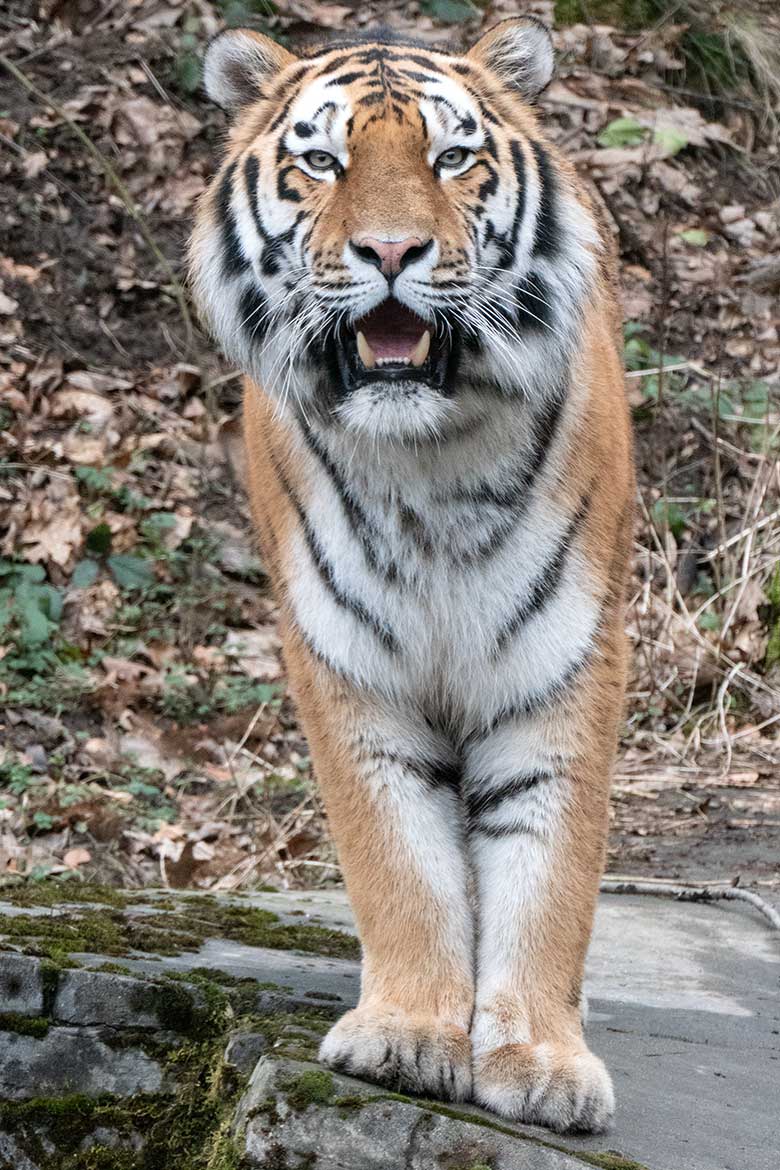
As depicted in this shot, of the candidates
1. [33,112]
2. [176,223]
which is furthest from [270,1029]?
[33,112]

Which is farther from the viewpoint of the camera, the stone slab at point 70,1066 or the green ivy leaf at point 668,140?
the green ivy leaf at point 668,140

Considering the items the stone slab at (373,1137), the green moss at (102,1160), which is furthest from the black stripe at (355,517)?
the green moss at (102,1160)

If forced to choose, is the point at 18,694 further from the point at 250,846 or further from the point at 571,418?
the point at 571,418

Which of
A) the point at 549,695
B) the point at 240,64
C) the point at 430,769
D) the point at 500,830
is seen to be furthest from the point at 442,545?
the point at 240,64

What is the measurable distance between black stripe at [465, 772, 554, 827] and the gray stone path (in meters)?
0.49

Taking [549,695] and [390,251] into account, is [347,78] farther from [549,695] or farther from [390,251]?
[549,695]

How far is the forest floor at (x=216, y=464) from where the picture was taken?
5.79 m

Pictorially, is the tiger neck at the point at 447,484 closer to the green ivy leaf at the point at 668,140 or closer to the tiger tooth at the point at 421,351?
the tiger tooth at the point at 421,351

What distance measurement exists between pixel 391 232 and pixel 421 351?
21 cm

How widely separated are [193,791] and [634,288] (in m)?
4.57

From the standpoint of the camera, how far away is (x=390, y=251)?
2.39 metres

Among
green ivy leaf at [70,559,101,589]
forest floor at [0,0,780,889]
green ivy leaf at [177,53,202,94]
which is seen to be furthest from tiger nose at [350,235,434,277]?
green ivy leaf at [177,53,202,94]

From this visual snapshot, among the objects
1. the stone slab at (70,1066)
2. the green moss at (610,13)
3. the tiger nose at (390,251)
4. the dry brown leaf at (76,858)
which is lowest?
the stone slab at (70,1066)

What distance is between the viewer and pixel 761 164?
33.3ft
